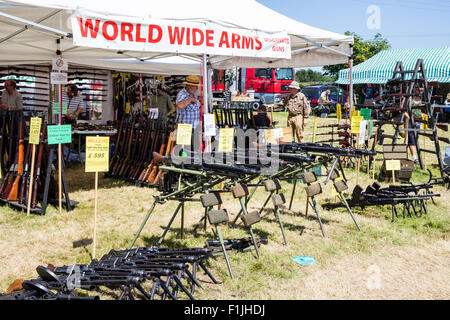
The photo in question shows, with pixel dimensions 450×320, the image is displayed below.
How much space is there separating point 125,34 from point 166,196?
2162 millimetres

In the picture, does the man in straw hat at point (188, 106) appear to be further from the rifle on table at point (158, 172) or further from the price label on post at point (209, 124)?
the price label on post at point (209, 124)

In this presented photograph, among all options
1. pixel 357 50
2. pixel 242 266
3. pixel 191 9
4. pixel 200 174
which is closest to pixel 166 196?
pixel 200 174

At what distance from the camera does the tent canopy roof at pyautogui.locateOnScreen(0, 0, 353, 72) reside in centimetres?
506

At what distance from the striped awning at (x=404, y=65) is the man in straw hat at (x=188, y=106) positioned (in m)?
14.5

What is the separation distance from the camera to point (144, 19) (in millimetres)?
5090

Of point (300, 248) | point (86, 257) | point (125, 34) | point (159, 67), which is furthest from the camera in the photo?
point (159, 67)

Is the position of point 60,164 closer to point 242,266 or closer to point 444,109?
point 242,266

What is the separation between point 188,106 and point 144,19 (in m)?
2.22

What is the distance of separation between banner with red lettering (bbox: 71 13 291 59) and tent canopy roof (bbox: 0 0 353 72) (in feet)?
0.31

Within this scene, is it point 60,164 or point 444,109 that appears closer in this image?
point 60,164

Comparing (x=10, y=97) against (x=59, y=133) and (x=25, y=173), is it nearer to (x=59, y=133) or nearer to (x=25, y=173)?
(x=25, y=173)

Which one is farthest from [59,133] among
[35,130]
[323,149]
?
[323,149]

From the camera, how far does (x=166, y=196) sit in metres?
3.94

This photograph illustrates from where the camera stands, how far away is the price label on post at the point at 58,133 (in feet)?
17.3
